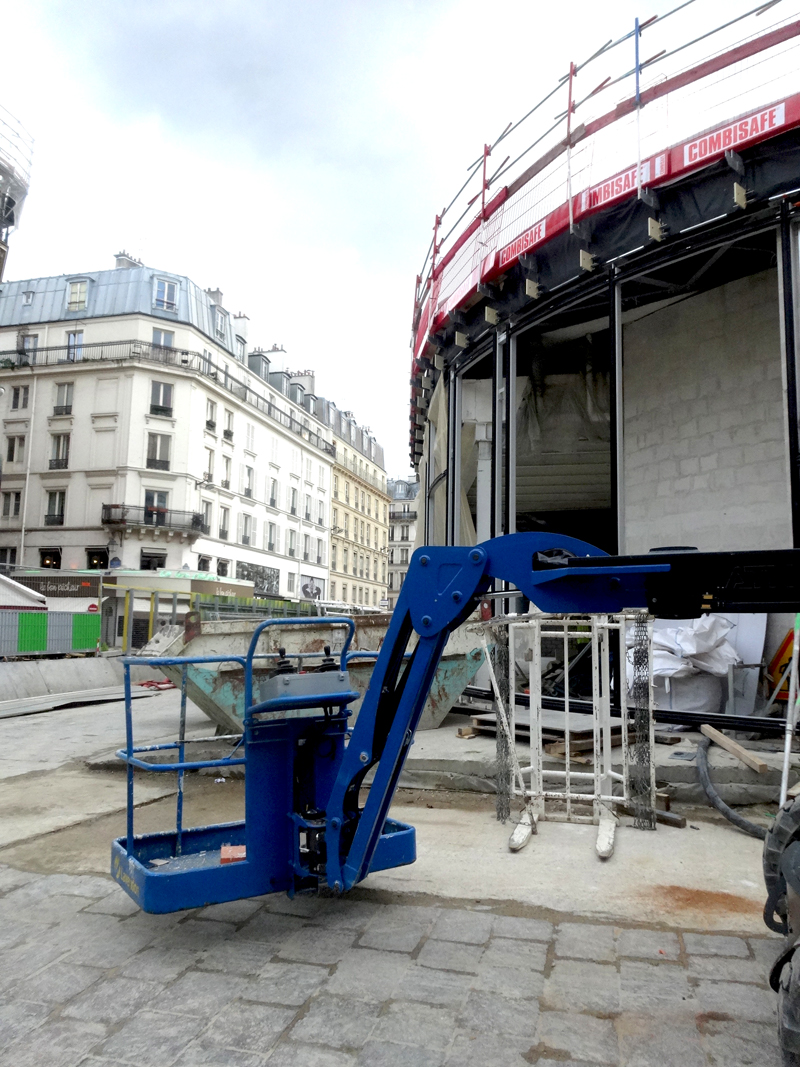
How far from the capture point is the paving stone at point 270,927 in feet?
11.9

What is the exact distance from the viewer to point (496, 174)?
10.6m

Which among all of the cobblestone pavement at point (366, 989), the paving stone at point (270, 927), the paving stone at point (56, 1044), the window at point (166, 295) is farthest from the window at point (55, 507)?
the paving stone at point (56, 1044)

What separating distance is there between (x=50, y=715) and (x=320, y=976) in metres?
12.0

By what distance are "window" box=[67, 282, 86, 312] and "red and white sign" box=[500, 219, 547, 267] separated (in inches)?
1618

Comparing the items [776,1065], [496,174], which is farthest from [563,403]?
[776,1065]

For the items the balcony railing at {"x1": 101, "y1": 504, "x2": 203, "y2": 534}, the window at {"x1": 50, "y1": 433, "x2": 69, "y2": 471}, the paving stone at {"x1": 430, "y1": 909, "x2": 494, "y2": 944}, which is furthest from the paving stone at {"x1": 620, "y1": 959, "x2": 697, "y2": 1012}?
the window at {"x1": 50, "y1": 433, "x2": 69, "y2": 471}

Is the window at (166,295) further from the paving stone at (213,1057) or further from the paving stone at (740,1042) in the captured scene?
the paving stone at (740,1042)

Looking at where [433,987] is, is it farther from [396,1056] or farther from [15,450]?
[15,450]

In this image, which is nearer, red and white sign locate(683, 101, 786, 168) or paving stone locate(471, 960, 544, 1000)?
paving stone locate(471, 960, 544, 1000)

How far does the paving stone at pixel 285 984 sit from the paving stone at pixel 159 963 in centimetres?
36

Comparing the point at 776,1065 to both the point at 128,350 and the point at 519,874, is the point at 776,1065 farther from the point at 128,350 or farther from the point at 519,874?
the point at 128,350

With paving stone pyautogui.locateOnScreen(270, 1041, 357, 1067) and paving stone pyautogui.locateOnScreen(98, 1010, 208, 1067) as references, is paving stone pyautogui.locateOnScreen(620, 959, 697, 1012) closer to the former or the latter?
paving stone pyautogui.locateOnScreen(270, 1041, 357, 1067)

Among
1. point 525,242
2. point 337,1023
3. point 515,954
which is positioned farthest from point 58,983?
point 525,242

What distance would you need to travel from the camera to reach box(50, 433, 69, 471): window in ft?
138
